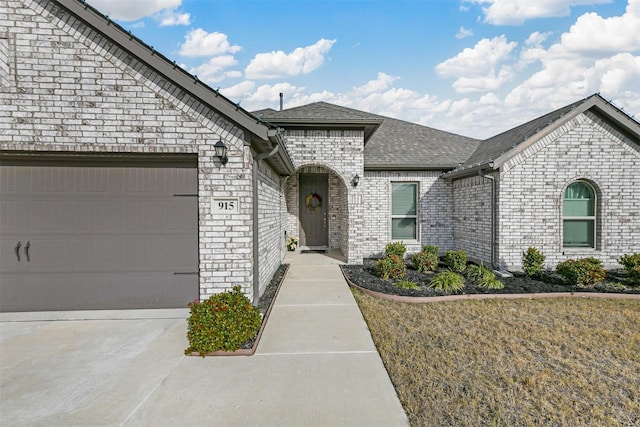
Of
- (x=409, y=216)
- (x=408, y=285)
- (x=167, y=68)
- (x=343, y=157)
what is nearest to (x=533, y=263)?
(x=408, y=285)

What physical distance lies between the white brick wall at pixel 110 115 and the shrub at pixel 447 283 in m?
4.36

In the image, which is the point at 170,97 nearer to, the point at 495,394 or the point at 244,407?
the point at 244,407

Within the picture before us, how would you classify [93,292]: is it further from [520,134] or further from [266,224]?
[520,134]

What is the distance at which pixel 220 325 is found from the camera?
13.2 feet

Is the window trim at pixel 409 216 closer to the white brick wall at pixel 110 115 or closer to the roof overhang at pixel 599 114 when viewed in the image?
the roof overhang at pixel 599 114

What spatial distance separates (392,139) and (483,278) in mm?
7407

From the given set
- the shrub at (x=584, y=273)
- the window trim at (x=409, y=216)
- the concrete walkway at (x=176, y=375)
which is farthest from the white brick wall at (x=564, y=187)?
the concrete walkway at (x=176, y=375)

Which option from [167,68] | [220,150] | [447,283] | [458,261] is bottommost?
[447,283]

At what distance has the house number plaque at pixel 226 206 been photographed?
517 cm

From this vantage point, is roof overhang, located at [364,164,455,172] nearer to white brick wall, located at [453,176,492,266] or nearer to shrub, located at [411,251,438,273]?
white brick wall, located at [453,176,492,266]

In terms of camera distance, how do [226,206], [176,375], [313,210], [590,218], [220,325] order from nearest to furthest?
1. [176,375]
2. [220,325]
3. [226,206]
4. [590,218]
5. [313,210]

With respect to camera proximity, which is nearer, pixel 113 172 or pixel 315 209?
pixel 113 172

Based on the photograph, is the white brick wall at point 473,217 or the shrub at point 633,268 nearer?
the shrub at point 633,268

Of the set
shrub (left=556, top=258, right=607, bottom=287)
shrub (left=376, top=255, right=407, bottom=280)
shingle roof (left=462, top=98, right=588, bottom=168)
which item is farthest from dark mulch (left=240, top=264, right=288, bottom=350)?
shrub (left=556, top=258, right=607, bottom=287)
